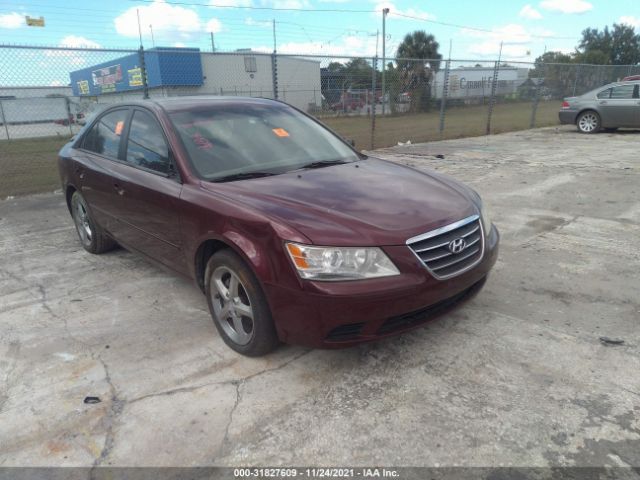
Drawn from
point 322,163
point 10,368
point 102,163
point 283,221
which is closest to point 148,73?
point 102,163

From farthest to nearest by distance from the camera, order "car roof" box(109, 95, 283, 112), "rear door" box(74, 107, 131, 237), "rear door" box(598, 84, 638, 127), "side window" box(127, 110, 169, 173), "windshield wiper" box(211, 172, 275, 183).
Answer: "rear door" box(598, 84, 638, 127) < "rear door" box(74, 107, 131, 237) < "car roof" box(109, 95, 283, 112) < "side window" box(127, 110, 169, 173) < "windshield wiper" box(211, 172, 275, 183)

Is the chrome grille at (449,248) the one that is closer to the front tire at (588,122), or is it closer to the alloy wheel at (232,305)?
the alloy wheel at (232,305)

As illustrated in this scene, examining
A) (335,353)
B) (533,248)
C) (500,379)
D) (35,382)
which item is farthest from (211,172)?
(533,248)

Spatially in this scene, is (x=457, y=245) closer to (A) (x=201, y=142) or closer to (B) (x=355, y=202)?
(B) (x=355, y=202)

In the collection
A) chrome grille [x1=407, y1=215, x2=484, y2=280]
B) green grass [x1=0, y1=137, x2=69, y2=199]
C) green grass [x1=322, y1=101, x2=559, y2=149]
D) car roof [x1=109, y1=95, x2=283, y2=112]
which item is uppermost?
car roof [x1=109, y1=95, x2=283, y2=112]

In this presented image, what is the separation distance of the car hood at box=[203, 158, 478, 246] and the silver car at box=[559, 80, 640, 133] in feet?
42.8

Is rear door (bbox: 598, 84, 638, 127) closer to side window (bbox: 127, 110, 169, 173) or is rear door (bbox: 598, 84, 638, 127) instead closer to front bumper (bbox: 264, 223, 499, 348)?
front bumper (bbox: 264, 223, 499, 348)

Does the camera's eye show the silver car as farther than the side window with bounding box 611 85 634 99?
Yes

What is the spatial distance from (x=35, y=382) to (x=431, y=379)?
7.65 ft

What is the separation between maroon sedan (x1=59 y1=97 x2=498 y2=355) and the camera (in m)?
2.48

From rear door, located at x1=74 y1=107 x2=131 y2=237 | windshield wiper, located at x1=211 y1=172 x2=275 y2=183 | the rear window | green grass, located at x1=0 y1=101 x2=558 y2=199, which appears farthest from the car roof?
the rear window

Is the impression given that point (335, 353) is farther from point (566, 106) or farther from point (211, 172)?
point (566, 106)

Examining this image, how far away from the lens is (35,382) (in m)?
2.80

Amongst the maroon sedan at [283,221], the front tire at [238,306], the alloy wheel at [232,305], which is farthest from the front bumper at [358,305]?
the alloy wheel at [232,305]
